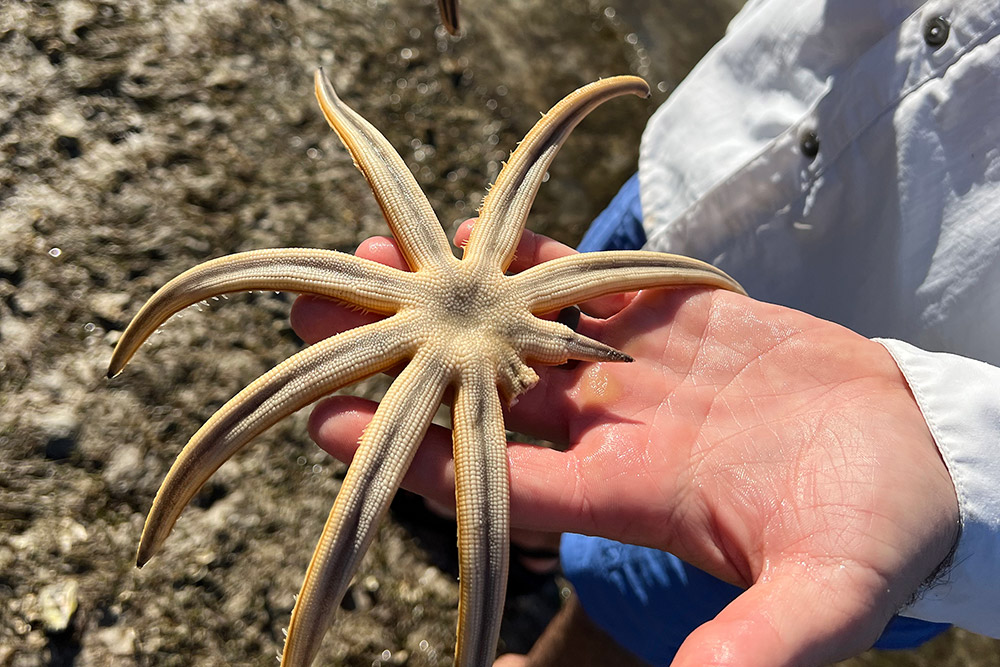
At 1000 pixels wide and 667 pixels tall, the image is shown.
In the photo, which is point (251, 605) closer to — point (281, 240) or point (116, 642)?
point (116, 642)

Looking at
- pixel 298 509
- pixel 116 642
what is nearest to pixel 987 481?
pixel 298 509

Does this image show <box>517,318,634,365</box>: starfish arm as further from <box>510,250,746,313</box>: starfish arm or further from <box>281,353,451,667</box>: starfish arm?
<box>281,353,451,667</box>: starfish arm

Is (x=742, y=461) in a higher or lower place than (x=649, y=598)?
higher

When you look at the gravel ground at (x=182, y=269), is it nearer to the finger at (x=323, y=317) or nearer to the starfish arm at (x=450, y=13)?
the finger at (x=323, y=317)

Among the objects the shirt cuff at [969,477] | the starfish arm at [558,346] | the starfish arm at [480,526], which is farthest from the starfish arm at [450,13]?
the shirt cuff at [969,477]

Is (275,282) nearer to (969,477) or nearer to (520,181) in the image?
(520,181)

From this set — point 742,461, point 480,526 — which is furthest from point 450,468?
point 742,461

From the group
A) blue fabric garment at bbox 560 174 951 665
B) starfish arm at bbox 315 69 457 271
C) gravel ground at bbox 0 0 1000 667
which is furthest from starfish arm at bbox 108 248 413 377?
blue fabric garment at bbox 560 174 951 665

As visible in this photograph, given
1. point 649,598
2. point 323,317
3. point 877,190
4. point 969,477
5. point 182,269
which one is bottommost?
point 182,269

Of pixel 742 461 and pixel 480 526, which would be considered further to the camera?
pixel 742 461
